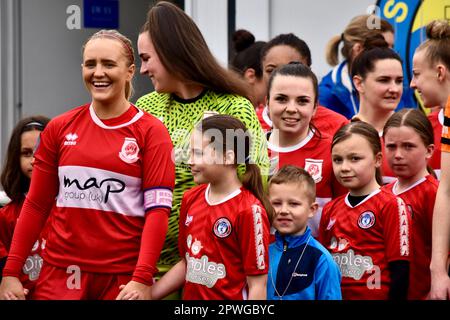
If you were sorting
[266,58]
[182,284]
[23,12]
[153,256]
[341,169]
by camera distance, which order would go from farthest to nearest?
[23,12] → [266,58] → [341,169] → [182,284] → [153,256]

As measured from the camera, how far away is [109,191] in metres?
4.11

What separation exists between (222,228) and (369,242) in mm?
724

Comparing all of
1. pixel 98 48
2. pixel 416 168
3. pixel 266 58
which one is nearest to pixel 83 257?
pixel 98 48

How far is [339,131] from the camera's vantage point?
16.1ft

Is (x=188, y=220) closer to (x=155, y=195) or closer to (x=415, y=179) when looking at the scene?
(x=155, y=195)

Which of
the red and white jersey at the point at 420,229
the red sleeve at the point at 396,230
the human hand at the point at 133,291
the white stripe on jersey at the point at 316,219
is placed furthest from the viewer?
the white stripe on jersey at the point at 316,219

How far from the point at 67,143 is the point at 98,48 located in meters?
0.39

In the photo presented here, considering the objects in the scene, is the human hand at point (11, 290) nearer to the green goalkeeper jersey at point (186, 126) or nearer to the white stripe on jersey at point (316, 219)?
the green goalkeeper jersey at point (186, 126)

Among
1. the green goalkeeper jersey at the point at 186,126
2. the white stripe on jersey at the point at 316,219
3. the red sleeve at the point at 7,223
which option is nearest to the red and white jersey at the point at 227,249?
the green goalkeeper jersey at the point at 186,126

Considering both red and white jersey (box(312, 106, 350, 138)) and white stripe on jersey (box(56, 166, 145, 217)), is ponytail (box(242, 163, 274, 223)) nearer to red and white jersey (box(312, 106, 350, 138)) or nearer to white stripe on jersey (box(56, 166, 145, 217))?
white stripe on jersey (box(56, 166, 145, 217))

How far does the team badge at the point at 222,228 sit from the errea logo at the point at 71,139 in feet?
2.11

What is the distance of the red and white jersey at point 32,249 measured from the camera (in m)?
4.96

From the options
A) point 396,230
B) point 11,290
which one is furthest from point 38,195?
point 396,230
